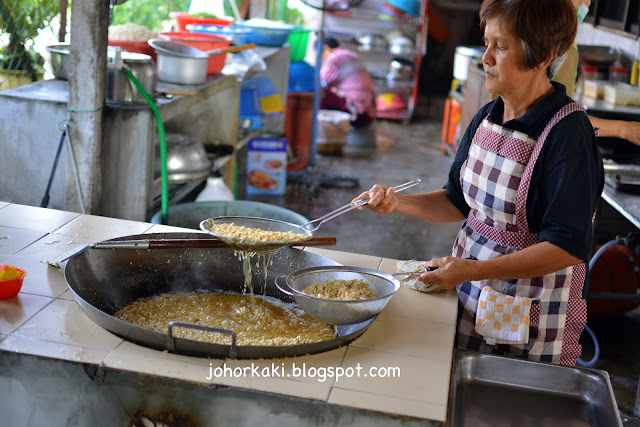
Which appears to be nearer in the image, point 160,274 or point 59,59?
point 160,274

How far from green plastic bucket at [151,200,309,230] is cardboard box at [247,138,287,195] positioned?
2418 mm

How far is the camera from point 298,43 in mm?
6840

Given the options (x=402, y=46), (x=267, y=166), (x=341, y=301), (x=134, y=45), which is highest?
(x=402, y=46)

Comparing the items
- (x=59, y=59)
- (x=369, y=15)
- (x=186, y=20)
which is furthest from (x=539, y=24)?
(x=369, y=15)

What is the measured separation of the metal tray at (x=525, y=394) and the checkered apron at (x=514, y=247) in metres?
0.19

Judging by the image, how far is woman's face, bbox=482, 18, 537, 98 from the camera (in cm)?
171

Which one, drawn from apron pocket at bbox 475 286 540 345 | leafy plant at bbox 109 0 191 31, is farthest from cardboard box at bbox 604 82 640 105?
leafy plant at bbox 109 0 191 31

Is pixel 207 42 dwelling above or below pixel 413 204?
above

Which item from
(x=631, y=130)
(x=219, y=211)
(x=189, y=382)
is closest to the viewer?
(x=189, y=382)

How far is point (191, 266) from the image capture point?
2141 mm

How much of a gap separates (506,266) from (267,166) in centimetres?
425

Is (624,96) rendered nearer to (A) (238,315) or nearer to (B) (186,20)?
(B) (186,20)

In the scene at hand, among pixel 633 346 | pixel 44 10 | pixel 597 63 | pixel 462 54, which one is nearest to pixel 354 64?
pixel 462 54

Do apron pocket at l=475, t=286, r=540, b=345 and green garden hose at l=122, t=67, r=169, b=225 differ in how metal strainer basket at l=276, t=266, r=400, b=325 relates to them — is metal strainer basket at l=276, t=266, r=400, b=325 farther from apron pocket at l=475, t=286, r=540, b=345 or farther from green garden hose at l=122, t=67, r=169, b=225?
green garden hose at l=122, t=67, r=169, b=225
